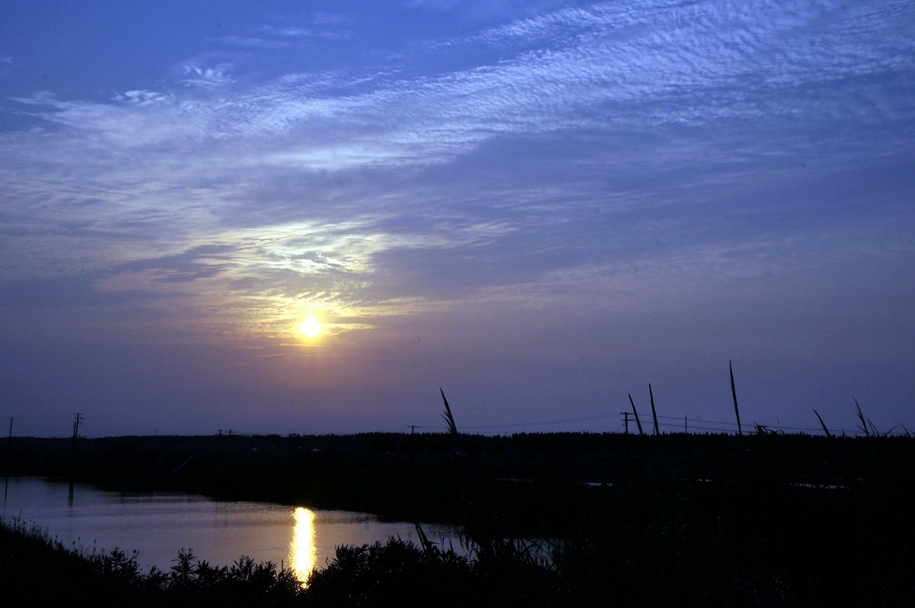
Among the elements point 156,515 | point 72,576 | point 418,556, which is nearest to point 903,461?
point 418,556

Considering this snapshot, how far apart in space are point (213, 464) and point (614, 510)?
60.6 meters

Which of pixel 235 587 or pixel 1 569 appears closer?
pixel 235 587

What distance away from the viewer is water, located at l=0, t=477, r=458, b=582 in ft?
76.2

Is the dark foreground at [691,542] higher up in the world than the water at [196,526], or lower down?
higher up

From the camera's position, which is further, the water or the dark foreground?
the water

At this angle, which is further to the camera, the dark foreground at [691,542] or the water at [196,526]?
the water at [196,526]

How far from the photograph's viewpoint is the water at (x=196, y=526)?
2323 centimetres

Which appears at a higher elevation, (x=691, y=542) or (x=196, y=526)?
(x=691, y=542)

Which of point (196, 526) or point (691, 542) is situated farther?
point (196, 526)

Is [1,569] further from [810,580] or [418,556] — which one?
[810,580]

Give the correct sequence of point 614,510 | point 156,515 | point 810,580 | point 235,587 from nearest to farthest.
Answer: point 810,580, point 614,510, point 235,587, point 156,515

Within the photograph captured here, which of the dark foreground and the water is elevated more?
the dark foreground

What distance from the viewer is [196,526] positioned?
31328mm

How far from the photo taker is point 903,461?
6.32m
